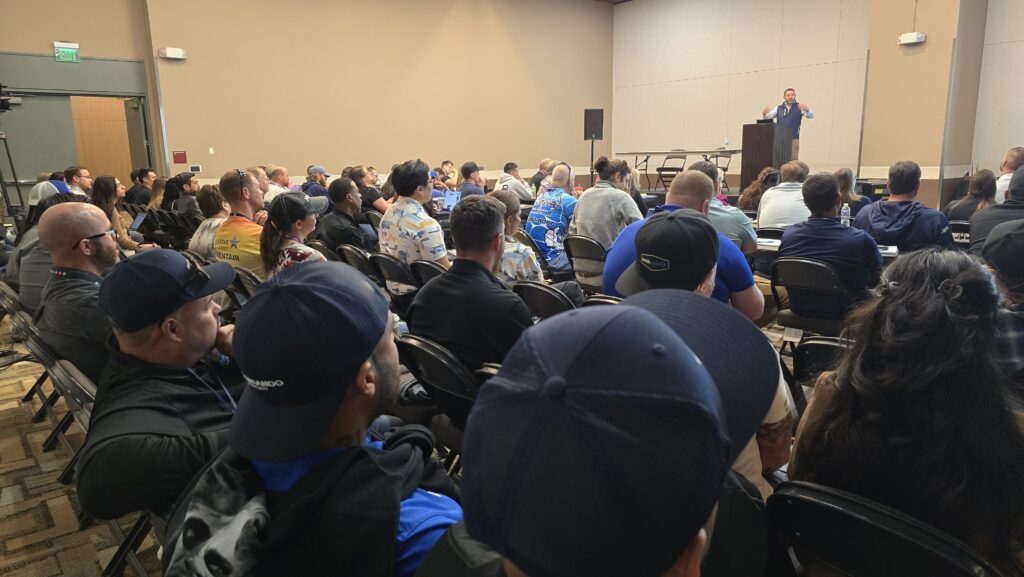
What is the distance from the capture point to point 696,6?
1427 centimetres

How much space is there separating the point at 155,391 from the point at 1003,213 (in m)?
4.75

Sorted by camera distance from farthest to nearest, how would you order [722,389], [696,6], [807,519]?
[696,6], [807,519], [722,389]

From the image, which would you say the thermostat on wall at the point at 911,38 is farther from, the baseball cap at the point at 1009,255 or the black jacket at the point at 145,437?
the black jacket at the point at 145,437

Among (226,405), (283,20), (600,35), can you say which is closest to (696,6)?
(600,35)

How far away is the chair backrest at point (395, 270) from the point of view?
371 centimetres

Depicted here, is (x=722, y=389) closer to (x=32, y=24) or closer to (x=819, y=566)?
(x=819, y=566)

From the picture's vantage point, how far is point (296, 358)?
91cm

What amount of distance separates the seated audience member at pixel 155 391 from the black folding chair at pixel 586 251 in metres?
2.71

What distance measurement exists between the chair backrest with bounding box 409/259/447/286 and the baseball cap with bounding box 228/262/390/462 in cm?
254

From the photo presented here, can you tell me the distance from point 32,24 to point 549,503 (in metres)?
12.0

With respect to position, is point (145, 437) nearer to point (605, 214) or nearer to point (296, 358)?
point (296, 358)

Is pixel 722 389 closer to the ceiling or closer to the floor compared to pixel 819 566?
closer to the ceiling

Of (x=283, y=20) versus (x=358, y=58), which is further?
(x=358, y=58)

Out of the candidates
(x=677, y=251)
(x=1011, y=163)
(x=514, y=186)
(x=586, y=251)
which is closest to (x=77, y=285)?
(x=677, y=251)
